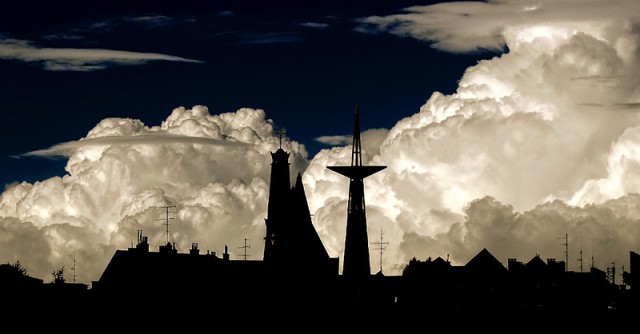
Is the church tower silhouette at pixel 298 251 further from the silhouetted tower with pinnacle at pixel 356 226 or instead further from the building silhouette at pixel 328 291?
the silhouetted tower with pinnacle at pixel 356 226

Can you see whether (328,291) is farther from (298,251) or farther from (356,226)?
(356,226)

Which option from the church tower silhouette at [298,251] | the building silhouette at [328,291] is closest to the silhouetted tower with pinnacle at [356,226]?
A: the building silhouette at [328,291]

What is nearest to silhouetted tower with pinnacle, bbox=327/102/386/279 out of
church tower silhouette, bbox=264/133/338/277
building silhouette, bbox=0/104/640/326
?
building silhouette, bbox=0/104/640/326

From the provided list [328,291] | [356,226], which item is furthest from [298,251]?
[356,226]

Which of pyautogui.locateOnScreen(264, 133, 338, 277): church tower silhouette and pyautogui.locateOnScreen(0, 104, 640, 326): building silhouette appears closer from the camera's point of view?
pyautogui.locateOnScreen(0, 104, 640, 326): building silhouette

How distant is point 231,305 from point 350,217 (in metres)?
24.5

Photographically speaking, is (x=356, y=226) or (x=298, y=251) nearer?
(x=356, y=226)

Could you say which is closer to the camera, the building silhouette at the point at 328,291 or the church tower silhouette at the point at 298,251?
the building silhouette at the point at 328,291

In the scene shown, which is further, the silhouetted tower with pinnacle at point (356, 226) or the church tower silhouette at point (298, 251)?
the church tower silhouette at point (298, 251)

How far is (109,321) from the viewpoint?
527 ft

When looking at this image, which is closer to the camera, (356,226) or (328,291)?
(356,226)

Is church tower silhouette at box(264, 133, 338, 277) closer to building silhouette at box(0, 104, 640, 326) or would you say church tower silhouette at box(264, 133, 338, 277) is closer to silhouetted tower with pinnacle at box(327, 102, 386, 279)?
building silhouette at box(0, 104, 640, 326)

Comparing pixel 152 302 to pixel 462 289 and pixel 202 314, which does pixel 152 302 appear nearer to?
pixel 202 314

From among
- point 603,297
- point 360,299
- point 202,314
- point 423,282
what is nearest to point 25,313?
point 202,314
